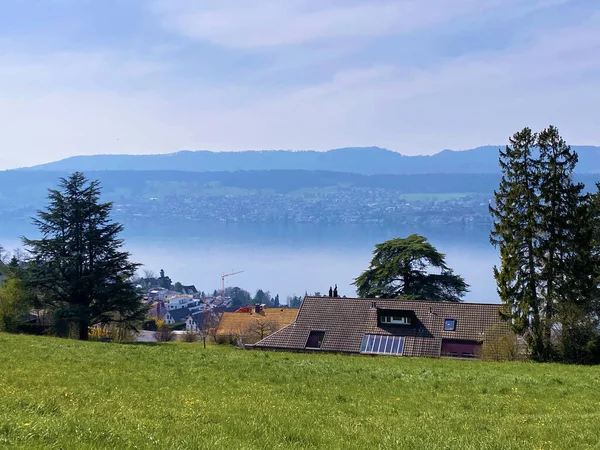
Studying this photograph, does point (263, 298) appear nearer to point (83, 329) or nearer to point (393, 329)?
point (83, 329)

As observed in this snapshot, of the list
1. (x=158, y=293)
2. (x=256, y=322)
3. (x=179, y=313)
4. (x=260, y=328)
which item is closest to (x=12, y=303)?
(x=260, y=328)

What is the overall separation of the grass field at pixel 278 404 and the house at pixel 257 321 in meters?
28.5

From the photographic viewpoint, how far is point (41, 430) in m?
7.03

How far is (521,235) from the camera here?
25.6 m

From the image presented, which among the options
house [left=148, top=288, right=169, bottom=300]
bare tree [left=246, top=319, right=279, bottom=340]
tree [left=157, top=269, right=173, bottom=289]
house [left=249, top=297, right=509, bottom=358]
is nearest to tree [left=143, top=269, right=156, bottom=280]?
tree [left=157, top=269, right=173, bottom=289]

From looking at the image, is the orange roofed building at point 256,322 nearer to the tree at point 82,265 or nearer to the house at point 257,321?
the house at point 257,321

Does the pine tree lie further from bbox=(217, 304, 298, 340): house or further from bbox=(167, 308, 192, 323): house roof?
bbox=(167, 308, 192, 323): house roof

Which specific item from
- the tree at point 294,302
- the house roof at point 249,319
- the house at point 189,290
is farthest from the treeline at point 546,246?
the house at point 189,290

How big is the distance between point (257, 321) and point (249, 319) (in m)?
2.97

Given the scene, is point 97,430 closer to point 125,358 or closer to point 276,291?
point 125,358

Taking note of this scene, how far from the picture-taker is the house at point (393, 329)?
3020cm

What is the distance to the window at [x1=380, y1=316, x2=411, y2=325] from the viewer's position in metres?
31.9

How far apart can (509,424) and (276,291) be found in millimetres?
139473

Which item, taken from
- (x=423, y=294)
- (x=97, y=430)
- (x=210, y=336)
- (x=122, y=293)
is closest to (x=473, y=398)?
(x=97, y=430)
